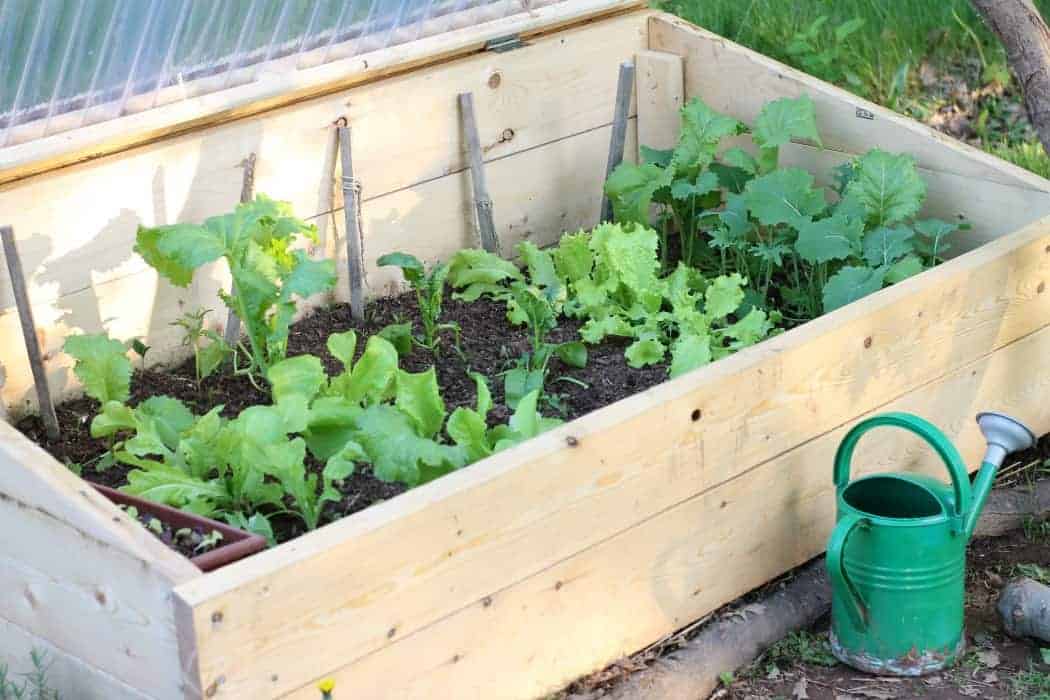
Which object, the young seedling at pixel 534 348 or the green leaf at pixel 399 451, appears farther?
the young seedling at pixel 534 348

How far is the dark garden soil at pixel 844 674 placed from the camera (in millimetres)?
2742

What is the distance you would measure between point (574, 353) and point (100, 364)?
2.99ft

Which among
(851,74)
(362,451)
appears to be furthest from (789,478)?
(851,74)

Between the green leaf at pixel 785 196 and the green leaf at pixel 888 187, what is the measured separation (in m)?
0.10

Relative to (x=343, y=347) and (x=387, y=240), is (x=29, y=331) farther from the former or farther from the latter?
(x=387, y=240)

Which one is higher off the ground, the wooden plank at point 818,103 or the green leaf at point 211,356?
the wooden plank at point 818,103

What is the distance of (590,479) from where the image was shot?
2516mm

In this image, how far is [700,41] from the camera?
3.76 meters

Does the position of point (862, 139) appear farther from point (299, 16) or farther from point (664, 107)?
point (299, 16)

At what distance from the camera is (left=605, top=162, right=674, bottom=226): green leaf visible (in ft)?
11.4

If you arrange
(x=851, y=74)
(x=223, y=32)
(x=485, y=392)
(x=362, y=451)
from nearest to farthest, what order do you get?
(x=362, y=451) → (x=485, y=392) → (x=223, y=32) → (x=851, y=74)

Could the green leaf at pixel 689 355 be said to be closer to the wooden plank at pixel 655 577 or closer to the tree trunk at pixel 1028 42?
the wooden plank at pixel 655 577

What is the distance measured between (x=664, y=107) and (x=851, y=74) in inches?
45.7

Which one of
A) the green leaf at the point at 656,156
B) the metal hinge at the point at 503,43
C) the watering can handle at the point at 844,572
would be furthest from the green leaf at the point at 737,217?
the watering can handle at the point at 844,572
